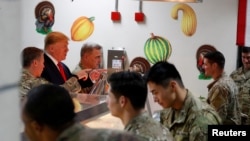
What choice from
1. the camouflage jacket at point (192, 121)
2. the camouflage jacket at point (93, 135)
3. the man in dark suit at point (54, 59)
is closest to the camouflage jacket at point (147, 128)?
the camouflage jacket at point (192, 121)

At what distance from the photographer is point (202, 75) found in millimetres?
5320

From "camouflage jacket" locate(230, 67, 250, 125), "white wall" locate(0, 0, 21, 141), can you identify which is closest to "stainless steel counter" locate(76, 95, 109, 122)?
"white wall" locate(0, 0, 21, 141)

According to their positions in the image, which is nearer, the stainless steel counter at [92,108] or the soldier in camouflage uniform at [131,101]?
the soldier in camouflage uniform at [131,101]

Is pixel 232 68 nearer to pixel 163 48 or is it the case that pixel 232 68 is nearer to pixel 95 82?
pixel 163 48

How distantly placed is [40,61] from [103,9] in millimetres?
2531

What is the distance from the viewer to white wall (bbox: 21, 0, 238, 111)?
205 inches

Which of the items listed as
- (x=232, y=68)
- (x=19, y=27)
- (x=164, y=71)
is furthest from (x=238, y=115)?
(x=19, y=27)

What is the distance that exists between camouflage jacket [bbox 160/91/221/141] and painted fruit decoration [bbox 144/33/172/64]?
3.09 m

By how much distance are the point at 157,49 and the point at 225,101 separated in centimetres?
174

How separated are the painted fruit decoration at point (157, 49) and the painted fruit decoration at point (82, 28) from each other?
2.86 feet

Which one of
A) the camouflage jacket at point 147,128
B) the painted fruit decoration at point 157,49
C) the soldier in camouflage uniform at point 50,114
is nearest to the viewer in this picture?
the soldier in camouflage uniform at point 50,114

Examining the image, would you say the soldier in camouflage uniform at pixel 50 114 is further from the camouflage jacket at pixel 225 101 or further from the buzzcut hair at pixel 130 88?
the camouflage jacket at pixel 225 101

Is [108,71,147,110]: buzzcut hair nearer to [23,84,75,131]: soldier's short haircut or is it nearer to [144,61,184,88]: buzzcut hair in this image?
[144,61,184,88]: buzzcut hair

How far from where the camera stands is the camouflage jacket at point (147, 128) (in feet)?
6.30
